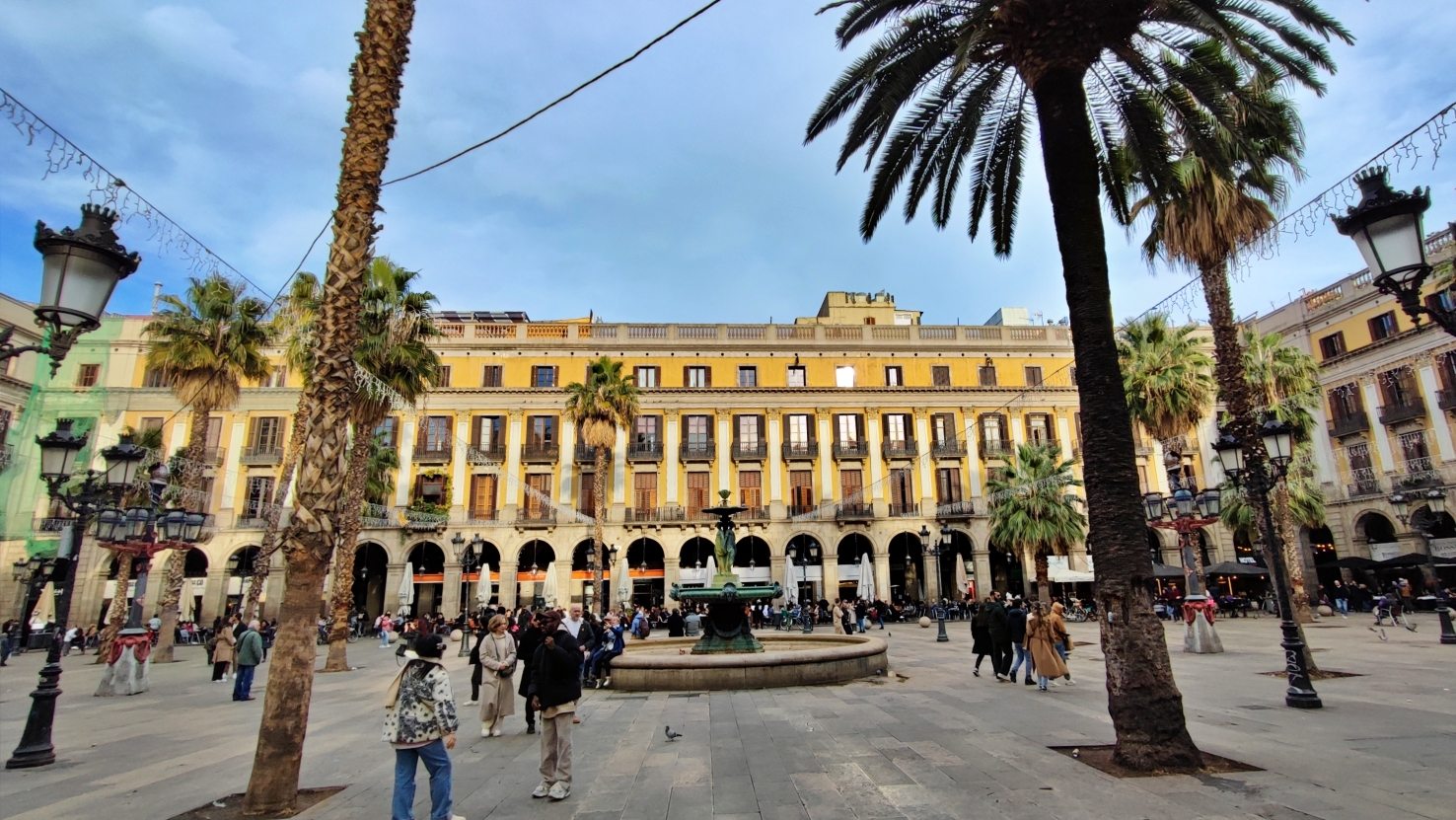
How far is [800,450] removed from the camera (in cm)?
4022

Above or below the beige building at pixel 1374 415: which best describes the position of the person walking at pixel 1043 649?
below

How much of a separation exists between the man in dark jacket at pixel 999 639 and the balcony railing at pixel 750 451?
26436 mm

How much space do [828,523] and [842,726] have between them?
30.5 metres

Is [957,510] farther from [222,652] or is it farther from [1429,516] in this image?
[222,652]

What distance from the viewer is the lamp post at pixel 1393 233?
17.9ft

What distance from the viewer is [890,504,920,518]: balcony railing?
39.8m

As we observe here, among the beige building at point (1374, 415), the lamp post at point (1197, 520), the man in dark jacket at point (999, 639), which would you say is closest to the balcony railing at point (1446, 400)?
the beige building at point (1374, 415)

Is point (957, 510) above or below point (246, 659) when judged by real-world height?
above

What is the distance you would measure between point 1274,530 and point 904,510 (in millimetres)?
29601

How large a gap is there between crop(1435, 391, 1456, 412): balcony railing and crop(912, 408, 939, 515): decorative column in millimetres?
21328

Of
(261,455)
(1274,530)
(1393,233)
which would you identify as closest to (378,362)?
(1274,530)

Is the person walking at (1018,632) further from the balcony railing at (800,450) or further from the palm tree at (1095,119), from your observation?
the balcony railing at (800,450)

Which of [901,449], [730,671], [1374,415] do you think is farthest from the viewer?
[901,449]

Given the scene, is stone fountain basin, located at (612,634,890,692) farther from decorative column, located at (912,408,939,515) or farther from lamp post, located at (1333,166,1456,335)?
decorative column, located at (912,408,939,515)
